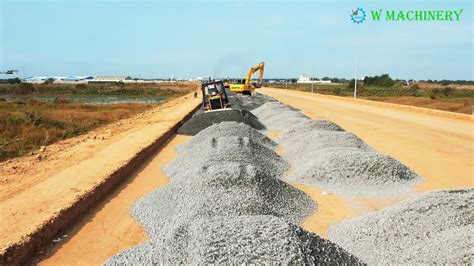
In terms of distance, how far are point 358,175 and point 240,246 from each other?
4.66 metres

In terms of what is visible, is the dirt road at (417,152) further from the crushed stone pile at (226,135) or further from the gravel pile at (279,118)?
the crushed stone pile at (226,135)

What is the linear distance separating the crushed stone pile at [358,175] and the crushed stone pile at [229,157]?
26.5 inches

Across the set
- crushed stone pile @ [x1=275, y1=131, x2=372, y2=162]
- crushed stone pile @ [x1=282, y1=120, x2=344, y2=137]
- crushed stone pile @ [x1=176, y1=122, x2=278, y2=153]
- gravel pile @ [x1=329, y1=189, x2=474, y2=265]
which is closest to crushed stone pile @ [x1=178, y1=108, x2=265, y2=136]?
crushed stone pile @ [x1=282, y1=120, x2=344, y2=137]

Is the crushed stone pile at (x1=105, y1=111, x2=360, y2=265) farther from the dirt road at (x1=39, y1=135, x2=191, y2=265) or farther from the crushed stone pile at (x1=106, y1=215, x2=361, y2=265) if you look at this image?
the dirt road at (x1=39, y1=135, x2=191, y2=265)

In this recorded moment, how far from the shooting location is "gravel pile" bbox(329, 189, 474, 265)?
4117 mm

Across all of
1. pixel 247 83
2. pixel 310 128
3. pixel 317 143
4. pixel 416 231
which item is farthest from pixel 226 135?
pixel 247 83

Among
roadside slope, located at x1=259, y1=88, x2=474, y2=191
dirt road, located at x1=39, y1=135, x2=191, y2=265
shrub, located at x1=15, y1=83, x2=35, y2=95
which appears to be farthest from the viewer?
shrub, located at x1=15, y1=83, x2=35, y2=95

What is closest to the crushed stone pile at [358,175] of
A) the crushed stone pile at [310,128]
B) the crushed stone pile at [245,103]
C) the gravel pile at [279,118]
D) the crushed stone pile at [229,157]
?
the crushed stone pile at [229,157]

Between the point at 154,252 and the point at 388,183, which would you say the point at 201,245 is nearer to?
the point at 154,252

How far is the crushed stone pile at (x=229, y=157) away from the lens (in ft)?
26.6

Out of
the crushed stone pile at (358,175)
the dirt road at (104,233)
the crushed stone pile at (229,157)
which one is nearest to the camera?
the dirt road at (104,233)

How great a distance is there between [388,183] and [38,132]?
1295cm

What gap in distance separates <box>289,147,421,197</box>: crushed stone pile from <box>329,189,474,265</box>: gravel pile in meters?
1.79

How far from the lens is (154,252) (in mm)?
3949
